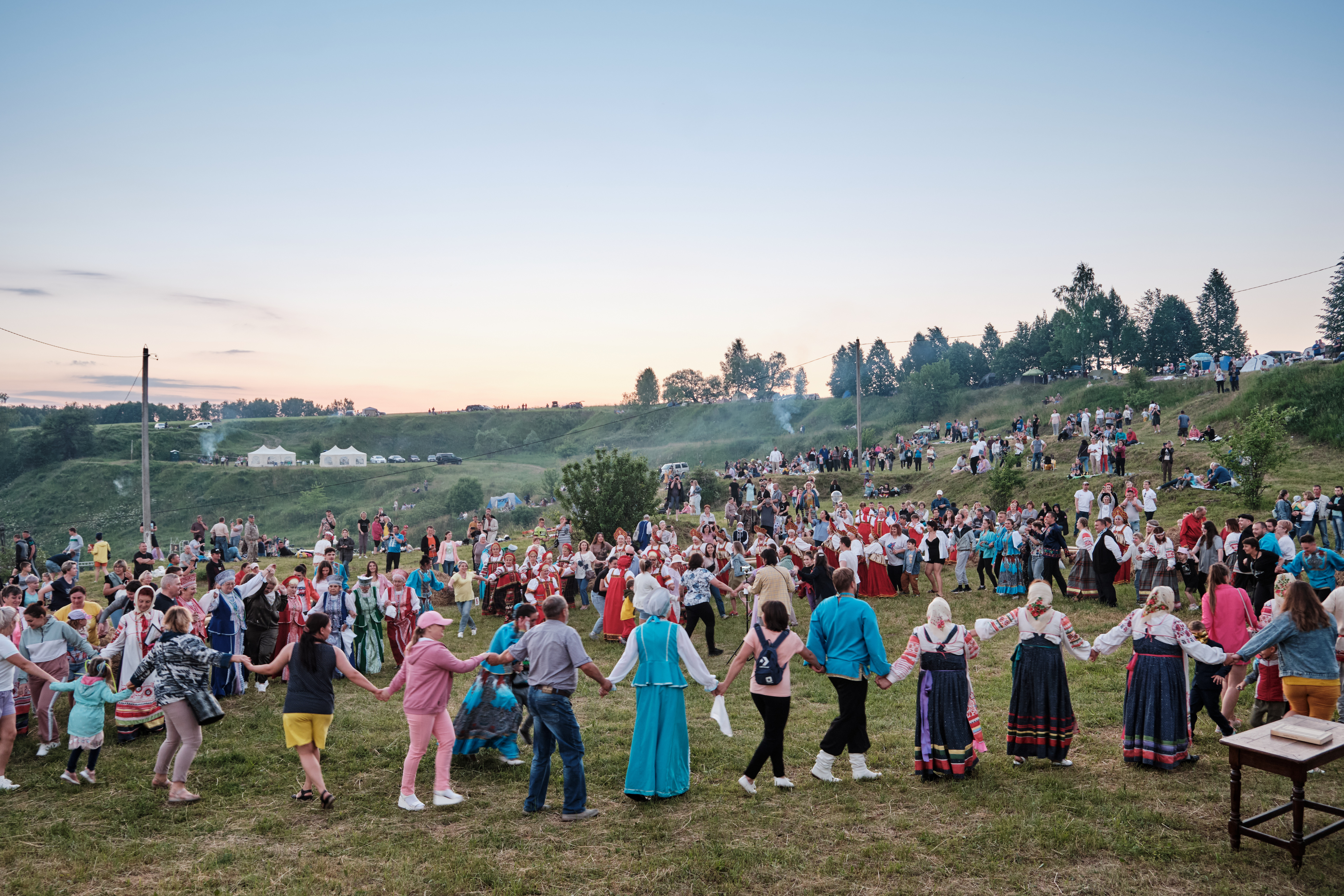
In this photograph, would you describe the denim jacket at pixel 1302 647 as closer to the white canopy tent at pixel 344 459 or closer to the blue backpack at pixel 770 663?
the blue backpack at pixel 770 663

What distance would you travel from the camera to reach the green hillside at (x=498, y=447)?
32344mm

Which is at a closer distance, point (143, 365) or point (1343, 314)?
point (143, 365)

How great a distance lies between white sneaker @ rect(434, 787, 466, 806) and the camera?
6.73 m

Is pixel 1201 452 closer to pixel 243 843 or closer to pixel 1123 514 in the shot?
pixel 1123 514

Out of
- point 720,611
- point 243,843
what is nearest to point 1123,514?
point 720,611

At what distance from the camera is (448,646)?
47.0 feet

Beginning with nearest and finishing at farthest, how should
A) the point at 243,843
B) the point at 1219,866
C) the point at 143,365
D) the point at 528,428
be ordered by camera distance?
1. the point at 1219,866
2. the point at 243,843
3. the point at 143,365
4. the point at 528,428

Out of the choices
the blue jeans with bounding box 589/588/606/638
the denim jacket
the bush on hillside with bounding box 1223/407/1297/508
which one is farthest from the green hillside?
the denim jacket

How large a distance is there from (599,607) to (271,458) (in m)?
68.4

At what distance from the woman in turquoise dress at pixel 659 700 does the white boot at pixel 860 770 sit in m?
1.50

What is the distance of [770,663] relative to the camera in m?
Answer: 6.65

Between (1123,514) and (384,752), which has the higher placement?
(1123,514)

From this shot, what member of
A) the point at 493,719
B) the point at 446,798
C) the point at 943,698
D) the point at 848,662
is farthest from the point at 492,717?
the point at 943,698

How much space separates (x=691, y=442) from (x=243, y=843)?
78.6 metres
